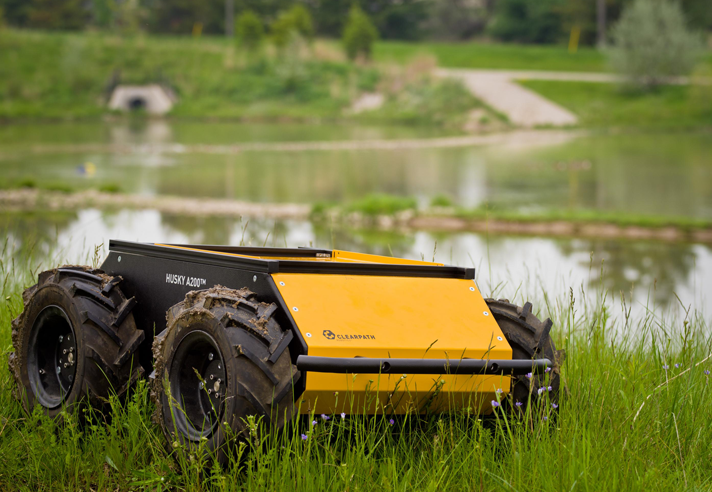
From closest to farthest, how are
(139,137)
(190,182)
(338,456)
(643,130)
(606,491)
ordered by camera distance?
(606,491), (338,456), (190,182), (139,137), (643,130)

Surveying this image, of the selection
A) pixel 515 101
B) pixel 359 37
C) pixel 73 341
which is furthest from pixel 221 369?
pixel 359 37

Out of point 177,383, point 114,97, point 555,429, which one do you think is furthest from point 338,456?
point 114,97

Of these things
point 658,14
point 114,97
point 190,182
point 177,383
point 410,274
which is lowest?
point 177,383

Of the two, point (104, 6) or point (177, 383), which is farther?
point (104, 6)

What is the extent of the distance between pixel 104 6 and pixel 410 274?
69650 mm

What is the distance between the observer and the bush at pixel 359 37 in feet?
192

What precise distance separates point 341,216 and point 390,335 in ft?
47.6

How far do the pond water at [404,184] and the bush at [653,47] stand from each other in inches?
423

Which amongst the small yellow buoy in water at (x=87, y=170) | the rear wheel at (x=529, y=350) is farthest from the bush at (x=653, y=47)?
the rear wheel at (x=529, y=350)

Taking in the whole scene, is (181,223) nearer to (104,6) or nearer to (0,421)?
(0,421)

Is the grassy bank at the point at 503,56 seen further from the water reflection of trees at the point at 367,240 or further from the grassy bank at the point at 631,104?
the water reflection of trees at the point at 367,240

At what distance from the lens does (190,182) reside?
971 inches

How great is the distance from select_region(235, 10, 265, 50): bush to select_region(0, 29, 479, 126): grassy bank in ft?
2.88

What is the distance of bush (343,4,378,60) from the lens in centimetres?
5856
